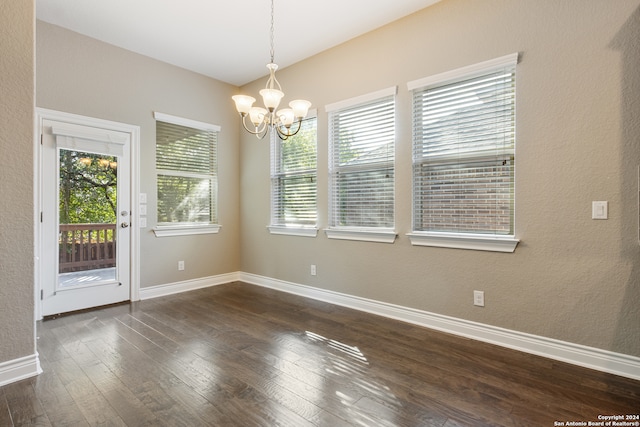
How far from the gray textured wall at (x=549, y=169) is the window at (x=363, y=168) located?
14 cm

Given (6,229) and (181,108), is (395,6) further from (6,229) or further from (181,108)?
(6,229)

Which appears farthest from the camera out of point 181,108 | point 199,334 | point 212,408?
point 181,108

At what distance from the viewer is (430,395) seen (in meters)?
1.96

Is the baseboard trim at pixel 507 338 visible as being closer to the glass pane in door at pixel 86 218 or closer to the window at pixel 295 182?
the window at pixel 295 182

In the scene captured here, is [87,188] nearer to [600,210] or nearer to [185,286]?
[185,286]

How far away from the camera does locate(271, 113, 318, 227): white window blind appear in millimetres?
4098

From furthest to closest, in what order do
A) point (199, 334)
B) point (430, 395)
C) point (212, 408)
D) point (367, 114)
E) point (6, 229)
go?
point (367, 114) → point (199, 334) → point (6, 229) → point (430, 395) → point (212, 408)

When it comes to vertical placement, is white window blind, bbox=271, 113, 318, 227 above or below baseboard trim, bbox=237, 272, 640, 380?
above

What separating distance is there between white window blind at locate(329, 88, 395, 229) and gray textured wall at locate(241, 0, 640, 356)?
6.2 inches

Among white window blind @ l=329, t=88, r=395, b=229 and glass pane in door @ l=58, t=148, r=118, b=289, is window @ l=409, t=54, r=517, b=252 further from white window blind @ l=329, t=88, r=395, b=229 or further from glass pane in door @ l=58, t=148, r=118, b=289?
glass pane in door @ l=58, t=148, r=118, b=289

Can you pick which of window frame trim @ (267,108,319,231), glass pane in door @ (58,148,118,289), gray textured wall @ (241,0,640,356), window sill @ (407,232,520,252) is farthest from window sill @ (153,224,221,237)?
window sill @ (407,232,520,252)

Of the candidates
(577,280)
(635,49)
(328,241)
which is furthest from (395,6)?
(577,280)

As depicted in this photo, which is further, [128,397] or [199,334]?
[199,334]

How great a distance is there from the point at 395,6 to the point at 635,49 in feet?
6.09
